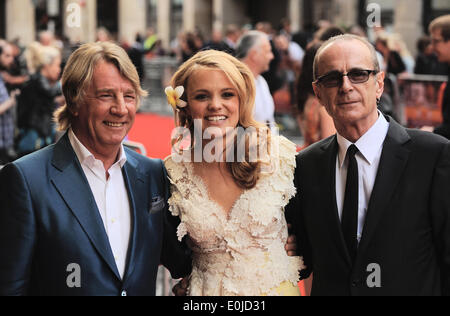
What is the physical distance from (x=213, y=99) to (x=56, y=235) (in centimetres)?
94

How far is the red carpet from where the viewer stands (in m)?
11.2

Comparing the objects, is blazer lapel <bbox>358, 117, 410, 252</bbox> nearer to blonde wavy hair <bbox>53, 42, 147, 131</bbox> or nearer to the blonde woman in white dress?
the blonde woman in white dress

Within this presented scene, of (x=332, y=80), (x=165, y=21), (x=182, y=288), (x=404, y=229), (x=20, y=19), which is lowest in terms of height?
(x=182, y=288)

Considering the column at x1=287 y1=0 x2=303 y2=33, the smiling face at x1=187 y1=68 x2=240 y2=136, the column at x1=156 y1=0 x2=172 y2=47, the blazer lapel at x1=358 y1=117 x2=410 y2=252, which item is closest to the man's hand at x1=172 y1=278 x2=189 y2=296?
the smiling face at x1=187 y1=68 x2=240 y2=136

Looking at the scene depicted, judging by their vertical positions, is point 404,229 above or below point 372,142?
below

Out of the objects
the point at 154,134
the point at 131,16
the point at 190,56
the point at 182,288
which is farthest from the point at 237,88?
the point at 131,16

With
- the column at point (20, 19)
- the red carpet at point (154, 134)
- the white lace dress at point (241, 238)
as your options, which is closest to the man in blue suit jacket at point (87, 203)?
the white lace dress at point (241, 238)

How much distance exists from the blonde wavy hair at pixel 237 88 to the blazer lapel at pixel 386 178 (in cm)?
62

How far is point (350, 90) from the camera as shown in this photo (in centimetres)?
259

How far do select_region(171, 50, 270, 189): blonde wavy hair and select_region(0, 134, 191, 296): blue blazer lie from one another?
58 cm

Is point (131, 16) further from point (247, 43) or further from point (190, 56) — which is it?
point (247, 43)

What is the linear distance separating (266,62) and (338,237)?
4019 millimetres

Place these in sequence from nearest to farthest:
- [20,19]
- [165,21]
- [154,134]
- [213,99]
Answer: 1. [213,99]
2. [154,134]
3. [165,21]
4. [20,19]
